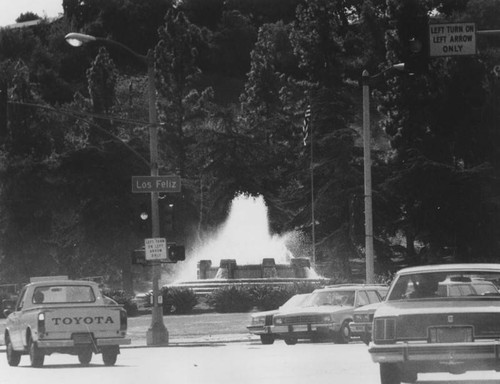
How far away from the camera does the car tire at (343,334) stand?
36.0 metres

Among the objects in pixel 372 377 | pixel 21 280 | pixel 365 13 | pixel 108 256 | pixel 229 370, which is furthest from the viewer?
pixel 365 13

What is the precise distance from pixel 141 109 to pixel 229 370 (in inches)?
3265

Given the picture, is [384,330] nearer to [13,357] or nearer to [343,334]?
[13,357]

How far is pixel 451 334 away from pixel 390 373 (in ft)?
3.65

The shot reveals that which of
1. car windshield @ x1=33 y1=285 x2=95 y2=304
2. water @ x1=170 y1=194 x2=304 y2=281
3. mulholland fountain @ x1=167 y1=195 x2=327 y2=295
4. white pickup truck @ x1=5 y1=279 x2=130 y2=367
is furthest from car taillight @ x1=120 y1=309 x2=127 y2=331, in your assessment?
water @ x1=170 y1=194 x2=304 y2=281

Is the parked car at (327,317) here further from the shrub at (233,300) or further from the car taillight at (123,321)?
the shrub at (233,300)

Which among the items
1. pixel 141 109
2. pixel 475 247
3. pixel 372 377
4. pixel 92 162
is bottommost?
pixel 372 377

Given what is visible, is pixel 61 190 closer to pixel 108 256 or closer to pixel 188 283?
pixel 108 256

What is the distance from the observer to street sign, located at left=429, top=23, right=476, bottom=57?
89.5 feet

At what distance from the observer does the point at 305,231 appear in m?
81.8

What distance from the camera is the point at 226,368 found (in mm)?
25219

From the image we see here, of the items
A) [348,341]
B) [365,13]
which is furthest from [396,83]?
[348,341]

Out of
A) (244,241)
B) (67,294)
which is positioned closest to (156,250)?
(67,294)

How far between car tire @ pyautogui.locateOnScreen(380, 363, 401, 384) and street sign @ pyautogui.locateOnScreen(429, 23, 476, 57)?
1041 centimetres
